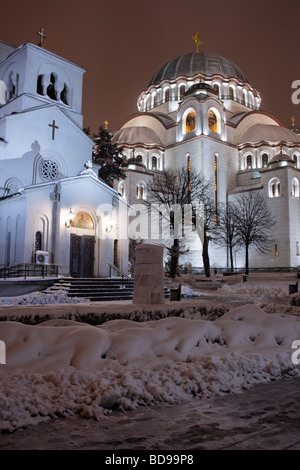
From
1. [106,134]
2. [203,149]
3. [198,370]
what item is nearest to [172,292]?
[198,370]

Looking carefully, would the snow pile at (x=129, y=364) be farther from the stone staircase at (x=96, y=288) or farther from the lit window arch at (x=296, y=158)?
the lit window arch at (x=296, y=158)

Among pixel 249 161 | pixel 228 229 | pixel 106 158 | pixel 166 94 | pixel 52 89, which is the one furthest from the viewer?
pixel 166 94

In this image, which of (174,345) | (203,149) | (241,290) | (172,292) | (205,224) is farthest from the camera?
(203,149)

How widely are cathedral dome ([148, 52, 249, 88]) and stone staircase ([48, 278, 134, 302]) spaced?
47.4 meters

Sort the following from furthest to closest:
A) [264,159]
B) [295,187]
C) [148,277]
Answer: [264,159] < [295,187] < [148,277]

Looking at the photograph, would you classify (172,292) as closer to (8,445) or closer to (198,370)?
(198,370)

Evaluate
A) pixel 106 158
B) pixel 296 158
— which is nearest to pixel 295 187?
pixel 296 158

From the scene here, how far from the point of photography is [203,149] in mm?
44406

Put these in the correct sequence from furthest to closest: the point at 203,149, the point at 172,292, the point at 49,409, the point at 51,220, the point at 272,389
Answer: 1. the point at 203,149
2. the point at 51,220
3. the point at 172,292
4. the point at 272,389
5. the point at 49,409

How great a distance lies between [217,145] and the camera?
151 feet

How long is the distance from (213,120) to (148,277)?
43.2 m

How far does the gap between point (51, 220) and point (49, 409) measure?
615 inches

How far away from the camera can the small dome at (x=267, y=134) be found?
49219 millimetres

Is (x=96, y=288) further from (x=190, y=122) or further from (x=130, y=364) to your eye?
(x=190, y=122)
